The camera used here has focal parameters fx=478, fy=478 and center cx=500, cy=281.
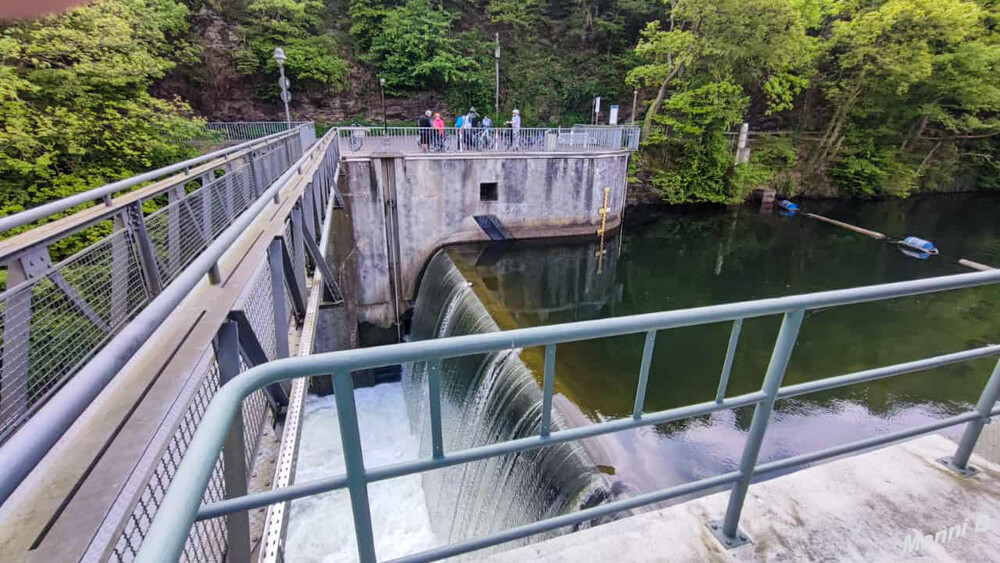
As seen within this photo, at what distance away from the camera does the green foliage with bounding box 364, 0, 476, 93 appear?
2439 cm

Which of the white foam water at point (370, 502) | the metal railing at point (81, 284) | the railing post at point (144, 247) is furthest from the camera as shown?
the white foam water at point (370, 502)

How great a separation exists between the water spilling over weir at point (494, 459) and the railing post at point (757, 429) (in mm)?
2324

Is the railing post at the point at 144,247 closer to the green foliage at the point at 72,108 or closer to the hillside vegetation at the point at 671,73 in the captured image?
the green foliage at the point at 72,108

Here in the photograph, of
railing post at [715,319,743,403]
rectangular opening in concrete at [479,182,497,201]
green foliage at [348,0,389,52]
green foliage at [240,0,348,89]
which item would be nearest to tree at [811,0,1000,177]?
rectangular opening in concrete at [479,182,497,201]

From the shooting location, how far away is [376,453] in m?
9.47

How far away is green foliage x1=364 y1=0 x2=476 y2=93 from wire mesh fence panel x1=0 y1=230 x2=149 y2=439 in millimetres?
23578

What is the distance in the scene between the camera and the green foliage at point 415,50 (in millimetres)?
24391

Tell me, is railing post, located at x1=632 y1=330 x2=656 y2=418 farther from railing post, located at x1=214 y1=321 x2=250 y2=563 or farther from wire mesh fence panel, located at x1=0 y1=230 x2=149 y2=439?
wire mesh fence panel, located at x1=0 y1=230 x2=149 y2=439

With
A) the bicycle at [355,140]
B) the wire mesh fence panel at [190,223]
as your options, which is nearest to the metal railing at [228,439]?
the wire mesh fence panel at [190,223]

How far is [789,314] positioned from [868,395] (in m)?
7.86

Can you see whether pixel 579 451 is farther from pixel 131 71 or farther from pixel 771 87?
pixel 771 87

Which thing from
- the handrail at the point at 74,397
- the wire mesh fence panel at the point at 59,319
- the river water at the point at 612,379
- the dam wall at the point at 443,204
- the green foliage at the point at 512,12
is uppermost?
the green foliage at the point at 512,12

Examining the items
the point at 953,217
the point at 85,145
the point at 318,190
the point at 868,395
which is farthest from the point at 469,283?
the point at 953,217

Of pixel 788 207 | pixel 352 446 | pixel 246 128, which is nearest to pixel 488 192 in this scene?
pixel 246 128
